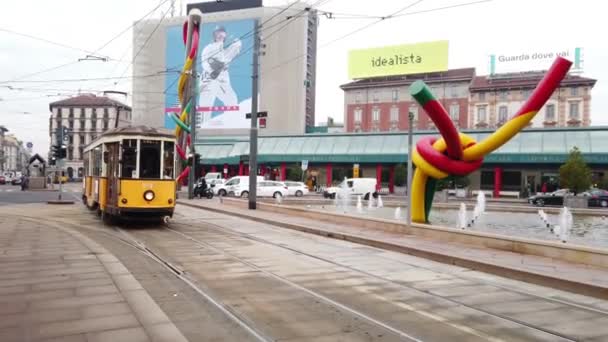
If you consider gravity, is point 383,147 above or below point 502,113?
below

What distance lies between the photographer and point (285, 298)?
24.7 feet

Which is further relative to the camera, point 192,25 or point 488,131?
point 488,131

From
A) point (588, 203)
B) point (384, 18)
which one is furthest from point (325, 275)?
point (588, 203)

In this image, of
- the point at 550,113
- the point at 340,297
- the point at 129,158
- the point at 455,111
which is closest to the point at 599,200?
the point at 129,158

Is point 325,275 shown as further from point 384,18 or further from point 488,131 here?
point 488,131

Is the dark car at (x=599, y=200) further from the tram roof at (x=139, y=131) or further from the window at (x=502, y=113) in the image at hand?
the window at (x=502, y=113)

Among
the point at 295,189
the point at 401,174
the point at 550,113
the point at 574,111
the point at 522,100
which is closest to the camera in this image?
the point at 295,189

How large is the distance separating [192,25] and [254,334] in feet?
112

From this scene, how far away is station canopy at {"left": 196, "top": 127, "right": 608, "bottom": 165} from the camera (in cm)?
4984

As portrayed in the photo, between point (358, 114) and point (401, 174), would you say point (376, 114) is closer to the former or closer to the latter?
point (358, 114)

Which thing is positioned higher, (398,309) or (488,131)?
(488,131)

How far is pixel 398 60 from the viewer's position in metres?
89.2

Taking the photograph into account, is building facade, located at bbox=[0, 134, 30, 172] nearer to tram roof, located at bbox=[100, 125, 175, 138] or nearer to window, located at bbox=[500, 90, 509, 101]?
window, located at bbox=[500, 90, 509, 101]

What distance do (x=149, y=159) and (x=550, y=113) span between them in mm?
79842
